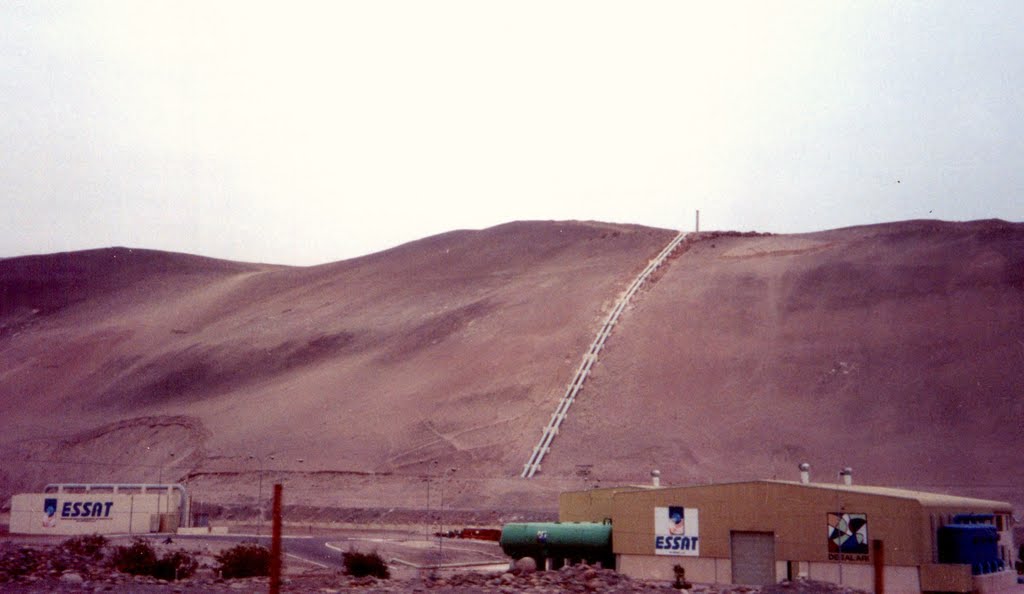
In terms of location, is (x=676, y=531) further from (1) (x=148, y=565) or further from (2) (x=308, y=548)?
(2) (x=308, y=548)

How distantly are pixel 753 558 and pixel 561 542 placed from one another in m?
5.05

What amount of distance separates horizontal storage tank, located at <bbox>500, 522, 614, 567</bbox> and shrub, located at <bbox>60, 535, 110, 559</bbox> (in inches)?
397

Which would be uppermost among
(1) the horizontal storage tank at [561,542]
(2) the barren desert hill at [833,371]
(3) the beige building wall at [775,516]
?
(2) the barren desert hill at [833,371]

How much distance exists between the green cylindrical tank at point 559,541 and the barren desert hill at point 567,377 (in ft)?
67.8

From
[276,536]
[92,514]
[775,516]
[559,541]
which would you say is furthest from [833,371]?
[276,536]

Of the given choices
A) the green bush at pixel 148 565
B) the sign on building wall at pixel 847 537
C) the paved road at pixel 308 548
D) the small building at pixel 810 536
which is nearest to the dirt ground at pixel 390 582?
the paved road at pixel 308 548

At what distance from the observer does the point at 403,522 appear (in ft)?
166

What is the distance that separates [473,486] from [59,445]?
3045 centimetres

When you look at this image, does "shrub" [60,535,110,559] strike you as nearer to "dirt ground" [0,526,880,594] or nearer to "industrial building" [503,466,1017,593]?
"dirt ground" [0,526,880,594]

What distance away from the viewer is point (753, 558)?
2683cm

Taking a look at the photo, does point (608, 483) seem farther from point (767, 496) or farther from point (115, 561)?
point (115, 561)

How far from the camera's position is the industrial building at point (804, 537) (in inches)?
970

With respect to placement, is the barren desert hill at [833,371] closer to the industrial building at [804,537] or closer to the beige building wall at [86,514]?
the beige building wall at [86,514]

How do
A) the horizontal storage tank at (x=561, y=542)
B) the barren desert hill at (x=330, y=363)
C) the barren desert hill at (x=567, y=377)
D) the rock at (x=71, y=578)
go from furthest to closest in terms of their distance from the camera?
the barren desert hill at (x=330, y=363)
the barren desert hill at (x=567, y=377)
the horizontal storage tank at (x=561, y=542)
the rock at (x=71, y=578)
